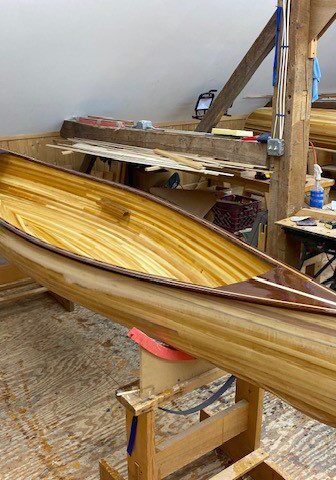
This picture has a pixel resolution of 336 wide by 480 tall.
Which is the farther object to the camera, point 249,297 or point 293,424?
point 293,424

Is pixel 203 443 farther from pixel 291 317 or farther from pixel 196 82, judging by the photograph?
pixel 196 82

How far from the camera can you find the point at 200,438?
2.04 meters

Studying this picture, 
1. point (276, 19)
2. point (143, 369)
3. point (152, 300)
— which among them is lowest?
point (143, 369)

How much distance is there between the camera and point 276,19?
334 cm

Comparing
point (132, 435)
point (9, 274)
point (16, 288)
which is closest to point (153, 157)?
point (9, 274)

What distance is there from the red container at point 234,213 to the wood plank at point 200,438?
3.22m

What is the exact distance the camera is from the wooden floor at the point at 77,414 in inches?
93.9

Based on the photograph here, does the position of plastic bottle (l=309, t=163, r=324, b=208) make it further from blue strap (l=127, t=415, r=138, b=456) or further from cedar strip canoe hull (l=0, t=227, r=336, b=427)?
blue strap (l=127, t=415, r=138, b=456)

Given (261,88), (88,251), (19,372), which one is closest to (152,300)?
(88,251)

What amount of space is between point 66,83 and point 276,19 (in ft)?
7.09

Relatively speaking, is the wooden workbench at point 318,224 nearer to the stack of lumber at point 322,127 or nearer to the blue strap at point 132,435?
the blue strap at point 132,435

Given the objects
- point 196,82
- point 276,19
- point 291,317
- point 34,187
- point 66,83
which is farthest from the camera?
point 196,82

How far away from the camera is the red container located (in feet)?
17.1

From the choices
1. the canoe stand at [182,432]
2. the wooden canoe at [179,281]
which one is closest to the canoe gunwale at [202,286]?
the wooden canoe at [179,281]
